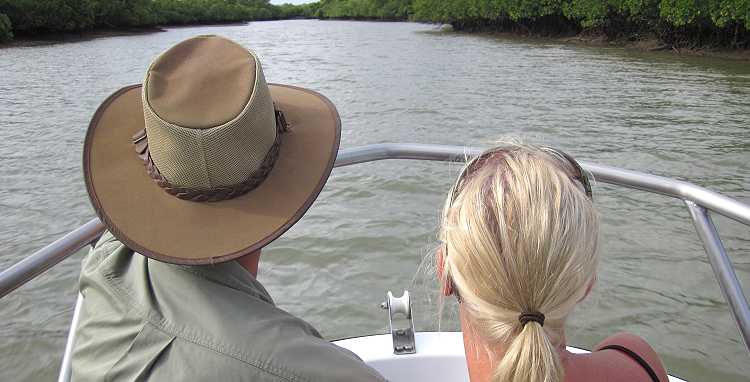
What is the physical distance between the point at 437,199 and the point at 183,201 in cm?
595

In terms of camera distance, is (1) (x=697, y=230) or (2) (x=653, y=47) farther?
(2) (x=653, y=47)

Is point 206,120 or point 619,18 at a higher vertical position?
point 206,120

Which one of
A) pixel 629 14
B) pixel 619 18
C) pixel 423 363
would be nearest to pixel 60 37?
pixel 619 18

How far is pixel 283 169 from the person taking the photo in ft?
3.78

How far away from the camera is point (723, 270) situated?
4.89ft

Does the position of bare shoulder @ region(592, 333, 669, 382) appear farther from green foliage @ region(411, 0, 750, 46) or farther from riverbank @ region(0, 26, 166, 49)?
riverbank @ region(0, 26, 166, 49)

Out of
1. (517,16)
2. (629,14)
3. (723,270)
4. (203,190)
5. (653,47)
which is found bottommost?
(653,47)

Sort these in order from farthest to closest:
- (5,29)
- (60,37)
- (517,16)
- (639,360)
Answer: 1. (60,37)
2. (5,29)
3. (517,16)
4. (639,360)

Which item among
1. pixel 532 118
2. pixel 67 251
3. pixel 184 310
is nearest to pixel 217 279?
pixel 184 310

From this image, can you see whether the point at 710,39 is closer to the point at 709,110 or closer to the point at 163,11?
the point at 709,110

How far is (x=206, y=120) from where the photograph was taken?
3.44 ft

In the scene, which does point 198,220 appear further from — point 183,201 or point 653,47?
point 653,47

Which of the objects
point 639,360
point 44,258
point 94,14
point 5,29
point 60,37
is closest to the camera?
point 639,360

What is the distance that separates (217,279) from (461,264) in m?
0.38
